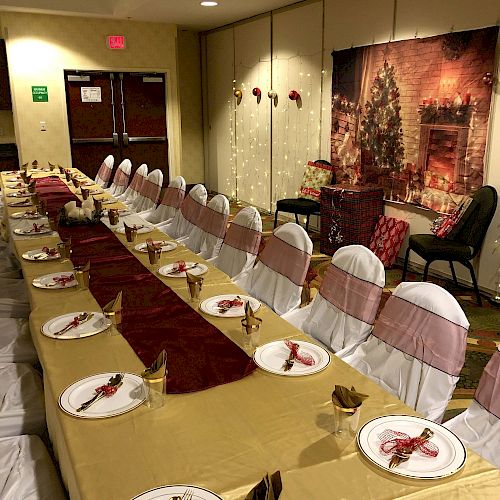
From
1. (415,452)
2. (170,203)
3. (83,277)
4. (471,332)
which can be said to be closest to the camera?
(415,452)

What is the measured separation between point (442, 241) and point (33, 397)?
3.12 metres

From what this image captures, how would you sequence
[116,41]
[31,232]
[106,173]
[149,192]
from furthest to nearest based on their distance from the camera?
[116,41] < [106,173] < [149,192] < [31,232]

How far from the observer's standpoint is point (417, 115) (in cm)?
459

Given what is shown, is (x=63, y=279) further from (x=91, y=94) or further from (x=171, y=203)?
(x=91, y=94)

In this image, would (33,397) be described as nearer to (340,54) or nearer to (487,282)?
(487,282)

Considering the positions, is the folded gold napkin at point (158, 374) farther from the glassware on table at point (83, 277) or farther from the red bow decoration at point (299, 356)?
the glassware on table at point (83, 277)

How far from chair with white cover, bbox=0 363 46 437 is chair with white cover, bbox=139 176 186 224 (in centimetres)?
250

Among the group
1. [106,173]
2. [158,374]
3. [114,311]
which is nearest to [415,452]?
[158,374]

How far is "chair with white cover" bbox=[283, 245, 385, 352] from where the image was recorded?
6.92ft

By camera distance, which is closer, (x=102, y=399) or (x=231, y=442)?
(x=231, y=442)

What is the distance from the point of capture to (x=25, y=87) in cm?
747

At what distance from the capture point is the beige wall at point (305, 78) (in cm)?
409

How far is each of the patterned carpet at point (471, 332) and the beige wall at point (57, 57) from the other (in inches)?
184

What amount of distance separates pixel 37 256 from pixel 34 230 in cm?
65
